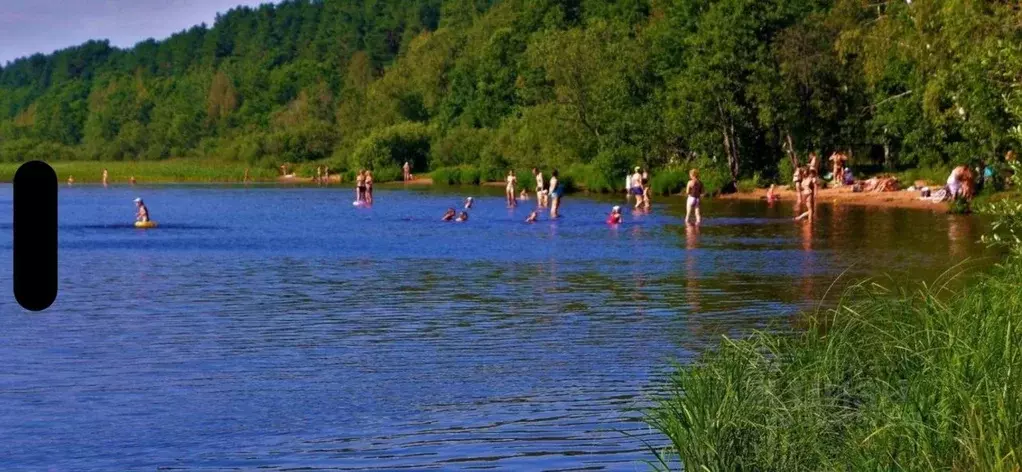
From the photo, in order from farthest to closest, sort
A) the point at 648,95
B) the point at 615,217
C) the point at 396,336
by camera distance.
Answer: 1. the point at 648,95
2. the point at 615,217
3. the point at 396,336

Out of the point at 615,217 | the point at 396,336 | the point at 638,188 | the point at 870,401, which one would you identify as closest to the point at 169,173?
the point at 638,188

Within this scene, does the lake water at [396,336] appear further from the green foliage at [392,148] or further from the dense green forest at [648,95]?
the green foliage at [392,148]

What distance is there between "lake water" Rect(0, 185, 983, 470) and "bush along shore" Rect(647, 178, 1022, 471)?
1774 mm

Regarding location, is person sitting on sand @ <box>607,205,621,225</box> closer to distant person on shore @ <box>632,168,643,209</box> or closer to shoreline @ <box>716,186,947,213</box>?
distant person on shore @ <box>632,168,643,209</box>

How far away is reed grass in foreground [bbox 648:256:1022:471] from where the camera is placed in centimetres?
909

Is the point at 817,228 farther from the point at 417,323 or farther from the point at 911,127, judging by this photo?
the point at 417,323

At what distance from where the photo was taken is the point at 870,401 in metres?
10.4

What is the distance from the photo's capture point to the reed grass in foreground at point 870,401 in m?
9.09

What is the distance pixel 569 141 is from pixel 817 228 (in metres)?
40.2

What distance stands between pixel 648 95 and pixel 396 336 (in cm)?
5853

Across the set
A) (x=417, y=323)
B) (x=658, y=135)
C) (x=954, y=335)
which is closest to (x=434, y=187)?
(x=658, y=135)

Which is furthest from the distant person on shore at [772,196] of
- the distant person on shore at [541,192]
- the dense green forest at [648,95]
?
the distant person on shore at [541,192]

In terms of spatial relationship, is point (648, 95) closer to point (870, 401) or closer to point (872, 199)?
point (872, 199)

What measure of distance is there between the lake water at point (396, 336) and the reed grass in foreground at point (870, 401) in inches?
70.6
